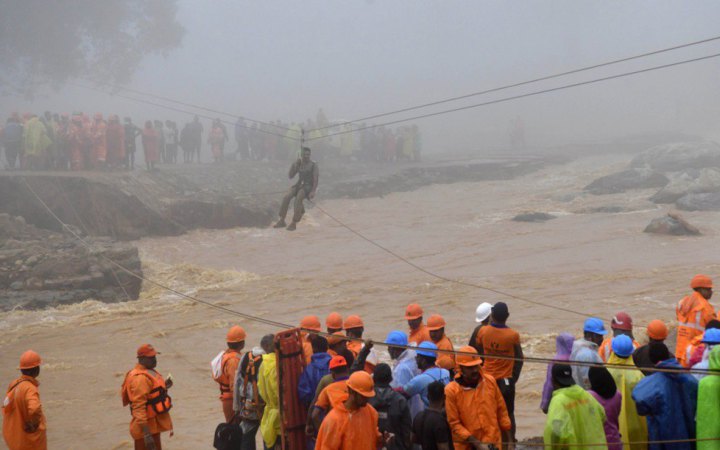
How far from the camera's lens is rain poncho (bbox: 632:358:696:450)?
5.06m

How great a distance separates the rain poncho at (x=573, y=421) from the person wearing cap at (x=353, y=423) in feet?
3.83

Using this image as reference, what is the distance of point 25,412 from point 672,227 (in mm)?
17667

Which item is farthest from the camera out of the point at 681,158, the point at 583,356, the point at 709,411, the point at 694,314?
the point at 681,158

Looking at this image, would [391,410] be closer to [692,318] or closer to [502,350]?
[502,350]

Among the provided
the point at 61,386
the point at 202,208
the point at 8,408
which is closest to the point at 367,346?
the point at 8,408

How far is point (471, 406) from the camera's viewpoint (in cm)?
515

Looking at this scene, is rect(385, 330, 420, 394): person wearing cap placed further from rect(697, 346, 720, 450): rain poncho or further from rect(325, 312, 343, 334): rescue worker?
rect(697, 346, 720, 450): rain poncho

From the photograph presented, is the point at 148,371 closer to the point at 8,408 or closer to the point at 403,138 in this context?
the point at 8,408

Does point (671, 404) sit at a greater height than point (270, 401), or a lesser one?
greater

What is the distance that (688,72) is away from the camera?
63.9m

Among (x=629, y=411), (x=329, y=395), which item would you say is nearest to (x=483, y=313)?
(x=629, y=411)

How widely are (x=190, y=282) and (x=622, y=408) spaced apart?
14.9 metres

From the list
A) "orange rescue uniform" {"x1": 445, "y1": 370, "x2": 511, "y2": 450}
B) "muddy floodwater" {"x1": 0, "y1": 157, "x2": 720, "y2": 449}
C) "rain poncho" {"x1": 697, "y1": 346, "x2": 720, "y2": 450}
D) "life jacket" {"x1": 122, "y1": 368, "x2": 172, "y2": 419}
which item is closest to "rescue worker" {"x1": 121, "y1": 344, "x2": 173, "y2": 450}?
"life jacket" {"x1": 122, "y1": 368, "x2": 172, "y2": 419}

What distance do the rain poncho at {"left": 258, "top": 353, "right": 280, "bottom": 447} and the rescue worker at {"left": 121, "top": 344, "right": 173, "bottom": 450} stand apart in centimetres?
99
